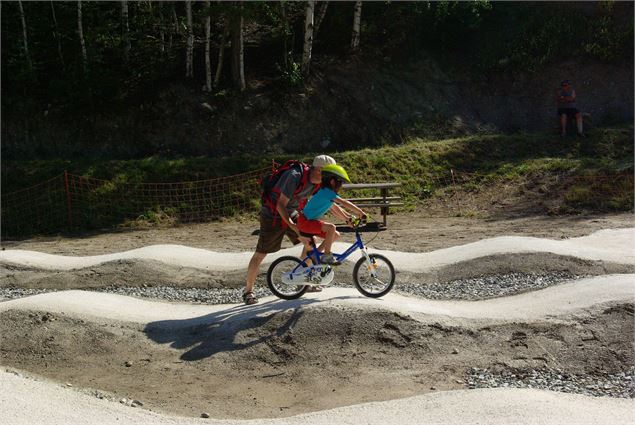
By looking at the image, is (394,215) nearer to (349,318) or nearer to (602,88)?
(349,318)

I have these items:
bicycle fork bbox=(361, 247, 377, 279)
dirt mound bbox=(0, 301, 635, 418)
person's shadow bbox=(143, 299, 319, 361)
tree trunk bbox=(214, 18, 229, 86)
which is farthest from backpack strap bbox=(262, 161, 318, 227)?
tree trunk bbox=(214, 18, 229, 86)

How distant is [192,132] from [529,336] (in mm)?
15904

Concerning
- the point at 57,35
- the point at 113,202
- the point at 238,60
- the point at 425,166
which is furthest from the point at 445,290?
the point at 57,35

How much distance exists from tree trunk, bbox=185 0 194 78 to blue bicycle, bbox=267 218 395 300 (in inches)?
587

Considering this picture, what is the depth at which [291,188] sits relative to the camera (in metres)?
9.30

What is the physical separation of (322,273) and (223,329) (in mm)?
1536

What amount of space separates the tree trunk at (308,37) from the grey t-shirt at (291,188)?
14508mm

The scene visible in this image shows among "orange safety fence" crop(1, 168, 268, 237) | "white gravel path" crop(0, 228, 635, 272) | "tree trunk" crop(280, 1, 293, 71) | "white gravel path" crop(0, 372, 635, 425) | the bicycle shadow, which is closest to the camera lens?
"white gravel path" crop(0, 372, 635, 425)

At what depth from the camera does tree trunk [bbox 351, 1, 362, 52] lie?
83.9 ft

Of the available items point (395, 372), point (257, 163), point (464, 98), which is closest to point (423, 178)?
point (257, 163)

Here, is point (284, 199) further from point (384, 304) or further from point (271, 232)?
point (384, 304)

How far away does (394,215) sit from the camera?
18781mm

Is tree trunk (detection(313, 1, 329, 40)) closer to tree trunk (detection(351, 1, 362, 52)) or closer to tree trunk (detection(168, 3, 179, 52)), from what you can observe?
tree trunk (detection(351, 1, 362, 52))

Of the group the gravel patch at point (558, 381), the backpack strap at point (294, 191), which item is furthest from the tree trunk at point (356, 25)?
the gravel patch at point (558, 381)
